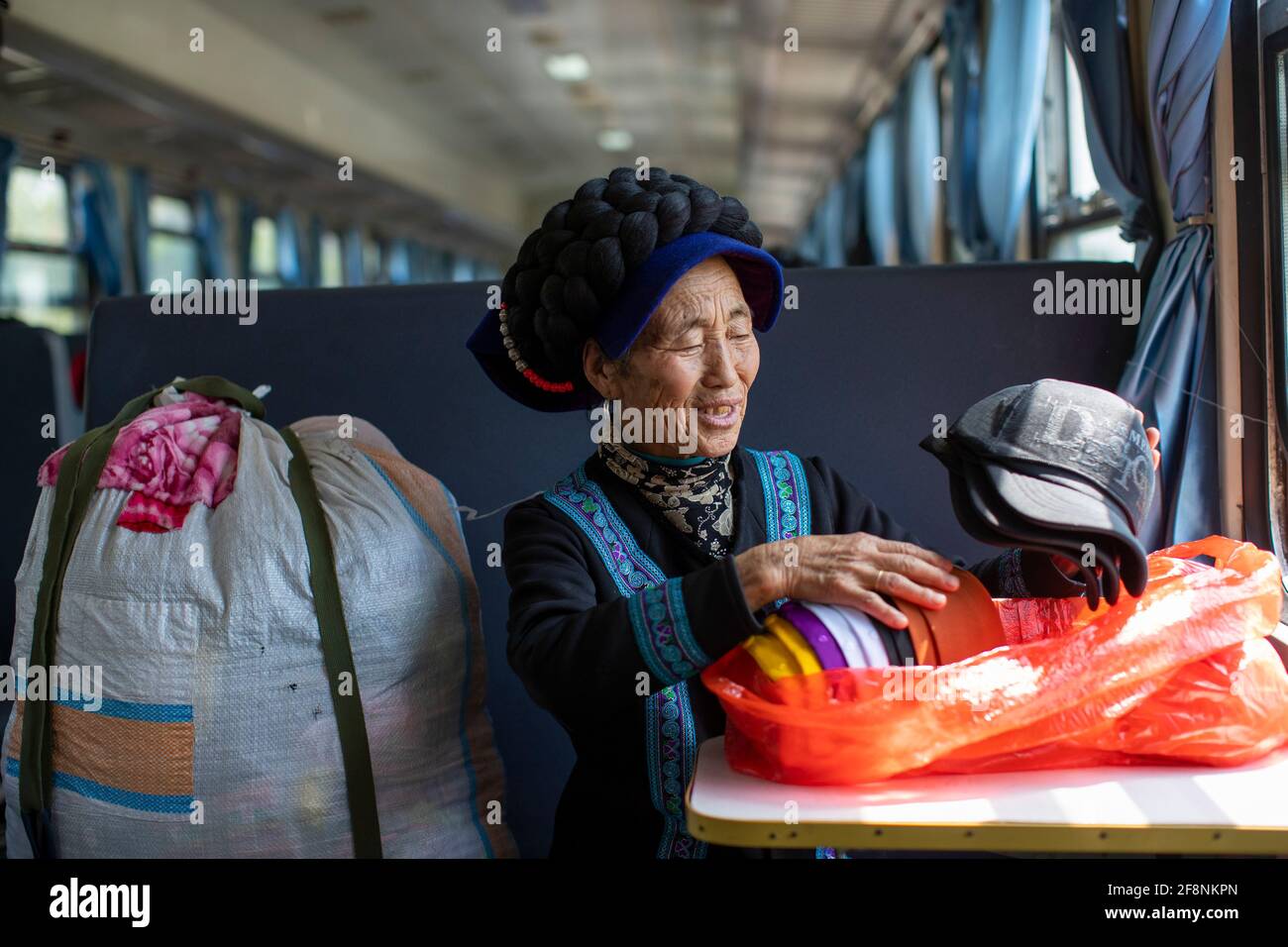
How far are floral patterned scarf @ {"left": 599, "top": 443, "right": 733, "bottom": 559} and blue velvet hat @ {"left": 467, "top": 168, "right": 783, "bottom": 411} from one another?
16 cm

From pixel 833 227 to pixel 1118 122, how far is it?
8.86m

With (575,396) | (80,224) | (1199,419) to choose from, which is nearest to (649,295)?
(575,396)

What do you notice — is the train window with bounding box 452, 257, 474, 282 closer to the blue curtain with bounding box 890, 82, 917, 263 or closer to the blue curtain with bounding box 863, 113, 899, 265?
the blue curtain with bounding box 863, 113, 899, 265

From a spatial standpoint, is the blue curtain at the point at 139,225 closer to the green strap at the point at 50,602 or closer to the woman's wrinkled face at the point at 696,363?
the green strap at the point at 50,602

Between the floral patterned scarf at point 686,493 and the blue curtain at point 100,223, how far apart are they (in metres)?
7.50

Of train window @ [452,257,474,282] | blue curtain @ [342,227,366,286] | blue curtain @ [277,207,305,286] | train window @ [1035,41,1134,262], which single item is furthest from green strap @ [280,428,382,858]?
train window @ [452,257,474,282]

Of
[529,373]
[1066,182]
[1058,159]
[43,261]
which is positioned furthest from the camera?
[43,261]

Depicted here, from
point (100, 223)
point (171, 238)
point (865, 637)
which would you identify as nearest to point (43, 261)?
point (100, 223)

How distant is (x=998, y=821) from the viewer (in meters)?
1.07

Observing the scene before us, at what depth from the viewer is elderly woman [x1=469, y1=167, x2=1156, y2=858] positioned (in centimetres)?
128

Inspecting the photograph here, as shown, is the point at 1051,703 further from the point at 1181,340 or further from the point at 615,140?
the point at 615,140

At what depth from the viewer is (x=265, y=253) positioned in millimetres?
10828
